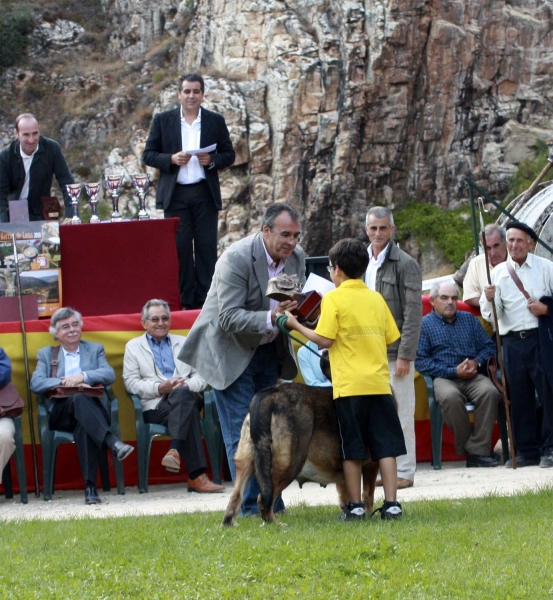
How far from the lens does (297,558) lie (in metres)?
4.95

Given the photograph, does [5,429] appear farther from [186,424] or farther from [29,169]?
[29,169]

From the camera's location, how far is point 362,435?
20.5 feet

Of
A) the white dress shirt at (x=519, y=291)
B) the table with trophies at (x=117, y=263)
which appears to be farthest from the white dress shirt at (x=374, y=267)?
the table with trophies at (x=117, y=263)

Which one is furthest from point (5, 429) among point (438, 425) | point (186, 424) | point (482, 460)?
point (482, 460)

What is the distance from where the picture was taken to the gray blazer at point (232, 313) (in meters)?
6.29

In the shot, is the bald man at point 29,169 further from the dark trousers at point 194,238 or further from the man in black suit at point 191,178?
the dark trousers at point 194,238

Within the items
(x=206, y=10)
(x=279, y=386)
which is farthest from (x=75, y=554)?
(x=206, y=10)

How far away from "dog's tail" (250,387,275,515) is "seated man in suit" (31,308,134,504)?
2547 millimetres

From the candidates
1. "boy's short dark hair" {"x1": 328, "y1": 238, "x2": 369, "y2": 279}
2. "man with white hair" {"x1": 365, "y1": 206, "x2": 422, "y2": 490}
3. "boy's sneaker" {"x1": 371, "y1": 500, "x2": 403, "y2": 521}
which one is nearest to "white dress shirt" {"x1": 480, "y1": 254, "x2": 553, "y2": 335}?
"man with white hair" {"x1": 365, "y1": 206, "x2": 422, "y2": 490}

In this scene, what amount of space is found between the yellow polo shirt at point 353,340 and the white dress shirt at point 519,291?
3297 millimetres

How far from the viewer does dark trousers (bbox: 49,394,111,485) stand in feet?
28.0

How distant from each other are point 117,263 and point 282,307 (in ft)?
13.3

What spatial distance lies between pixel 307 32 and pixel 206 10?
398 cm

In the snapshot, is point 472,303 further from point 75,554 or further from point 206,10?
point 206,10
